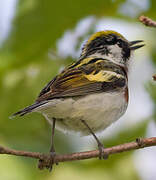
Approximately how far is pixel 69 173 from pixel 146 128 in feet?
2.96

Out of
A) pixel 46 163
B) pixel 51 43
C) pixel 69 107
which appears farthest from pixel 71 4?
pixel 46 163

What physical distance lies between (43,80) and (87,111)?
0.65 m

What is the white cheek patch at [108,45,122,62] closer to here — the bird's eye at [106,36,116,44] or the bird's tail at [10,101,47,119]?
the bird's eye at [106,36,116,44]

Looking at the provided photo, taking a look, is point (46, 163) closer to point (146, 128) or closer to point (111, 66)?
point (146, 128)

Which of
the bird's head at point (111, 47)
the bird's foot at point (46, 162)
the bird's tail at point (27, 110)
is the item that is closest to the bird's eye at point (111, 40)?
the bird's head at point (111, 47)

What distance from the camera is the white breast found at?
10.9 feet

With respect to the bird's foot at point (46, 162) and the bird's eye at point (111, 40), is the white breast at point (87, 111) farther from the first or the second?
the bird's eye at point (111, 40)

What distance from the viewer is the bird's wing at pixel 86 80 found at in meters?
3.38

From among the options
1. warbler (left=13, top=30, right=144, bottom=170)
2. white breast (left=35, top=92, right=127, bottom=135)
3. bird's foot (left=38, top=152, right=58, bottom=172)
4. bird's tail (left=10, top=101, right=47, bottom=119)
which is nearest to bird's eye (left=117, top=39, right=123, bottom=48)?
warbler (left=13, top=30, right=144, bottom=170)

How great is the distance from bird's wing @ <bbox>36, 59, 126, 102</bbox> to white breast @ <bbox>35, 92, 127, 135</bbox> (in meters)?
0.07

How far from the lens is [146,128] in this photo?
376 cm

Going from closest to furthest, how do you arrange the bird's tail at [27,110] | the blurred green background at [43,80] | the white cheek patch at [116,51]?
the bird's tail at [27,110] → the blurred green background at [43,80] → the white cheek patch at [116,51]

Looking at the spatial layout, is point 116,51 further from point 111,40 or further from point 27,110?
point 27,110

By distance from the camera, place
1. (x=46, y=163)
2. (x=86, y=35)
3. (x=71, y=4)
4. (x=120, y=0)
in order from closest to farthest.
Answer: (x=46, y=163) < (x=71, y=4) < (x=120, y=0) < (x=86, y=35)
